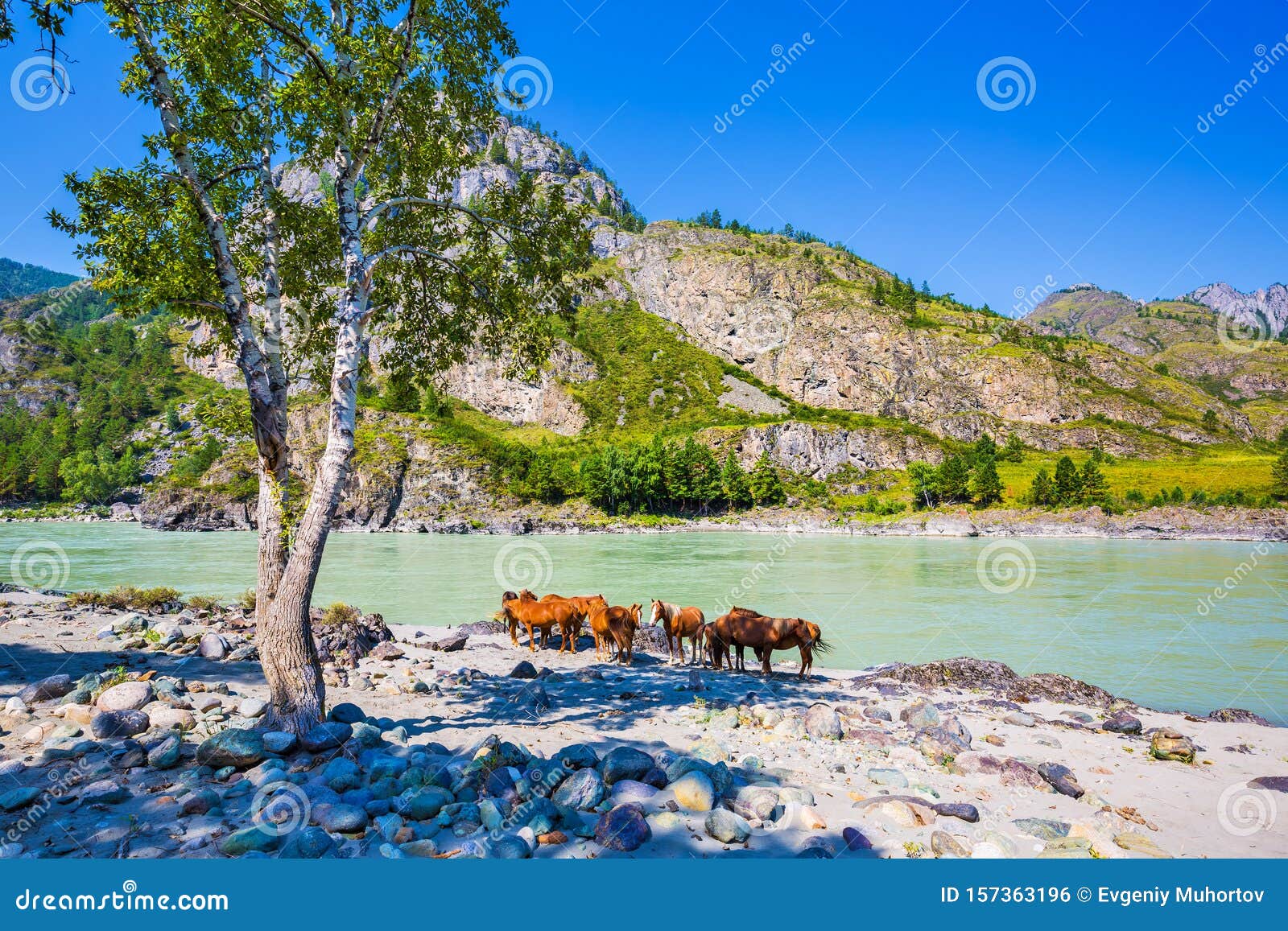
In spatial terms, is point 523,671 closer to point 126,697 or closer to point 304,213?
point 126,697

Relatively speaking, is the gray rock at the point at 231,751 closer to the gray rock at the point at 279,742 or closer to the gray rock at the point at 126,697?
the gray rock at the point at 279,742

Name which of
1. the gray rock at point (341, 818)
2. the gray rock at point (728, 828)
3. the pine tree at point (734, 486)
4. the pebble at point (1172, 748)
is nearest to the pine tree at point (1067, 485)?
the pine tree at point (734, 486)

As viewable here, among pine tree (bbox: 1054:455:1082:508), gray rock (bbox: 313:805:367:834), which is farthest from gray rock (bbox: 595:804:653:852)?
pine tree (bbox: 1054:455:1082:508)

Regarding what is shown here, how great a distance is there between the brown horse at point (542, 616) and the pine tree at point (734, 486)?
8720cm

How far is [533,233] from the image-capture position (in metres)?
9.16

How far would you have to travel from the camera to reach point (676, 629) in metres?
14.4

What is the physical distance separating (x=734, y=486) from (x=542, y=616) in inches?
3507

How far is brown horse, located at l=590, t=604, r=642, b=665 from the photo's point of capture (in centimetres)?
1370

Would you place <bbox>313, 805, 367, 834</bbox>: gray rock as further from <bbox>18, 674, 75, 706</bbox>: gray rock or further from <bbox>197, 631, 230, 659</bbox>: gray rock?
<bbox>197, 631, 230, 659</bbox>: gray rock

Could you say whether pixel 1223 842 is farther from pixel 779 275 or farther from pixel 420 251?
pixel 779 275

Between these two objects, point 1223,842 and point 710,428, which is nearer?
point 1223,842

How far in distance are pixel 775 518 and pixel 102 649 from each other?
280ft

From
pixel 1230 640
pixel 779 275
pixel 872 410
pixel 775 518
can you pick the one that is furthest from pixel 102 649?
pixel 779 275

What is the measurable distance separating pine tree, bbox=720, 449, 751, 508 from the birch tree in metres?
93.3
